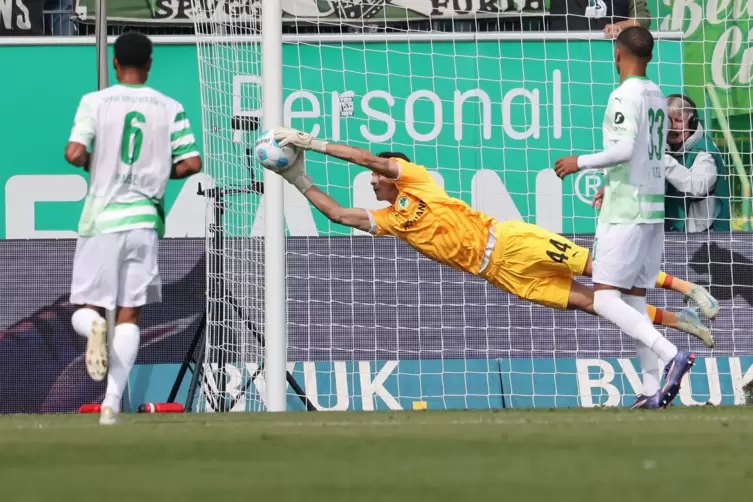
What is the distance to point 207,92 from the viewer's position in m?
9.62

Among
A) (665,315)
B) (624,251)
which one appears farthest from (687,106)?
(624,251)

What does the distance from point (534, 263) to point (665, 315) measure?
80 centimetres

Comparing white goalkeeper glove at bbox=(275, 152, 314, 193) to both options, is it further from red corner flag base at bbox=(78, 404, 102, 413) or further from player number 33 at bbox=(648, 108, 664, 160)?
red corner flag base at bbox=(78, 404, 102, 413)

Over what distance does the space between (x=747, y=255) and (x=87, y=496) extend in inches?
286

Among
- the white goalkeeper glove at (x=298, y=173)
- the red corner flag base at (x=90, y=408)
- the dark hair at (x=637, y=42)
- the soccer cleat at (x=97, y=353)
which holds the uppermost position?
the dark hair at (x=637, y=42)

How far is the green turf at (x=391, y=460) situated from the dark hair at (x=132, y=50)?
5.42 feet

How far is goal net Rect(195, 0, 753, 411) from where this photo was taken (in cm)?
962

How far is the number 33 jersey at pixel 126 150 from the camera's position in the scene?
20.3 ft

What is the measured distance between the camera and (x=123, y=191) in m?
6.19

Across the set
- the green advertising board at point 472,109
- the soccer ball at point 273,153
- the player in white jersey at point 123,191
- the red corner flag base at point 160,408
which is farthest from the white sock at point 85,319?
the green advertising board at point 472,109

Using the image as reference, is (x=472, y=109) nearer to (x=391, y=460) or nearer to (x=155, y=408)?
(x=155, y=408)

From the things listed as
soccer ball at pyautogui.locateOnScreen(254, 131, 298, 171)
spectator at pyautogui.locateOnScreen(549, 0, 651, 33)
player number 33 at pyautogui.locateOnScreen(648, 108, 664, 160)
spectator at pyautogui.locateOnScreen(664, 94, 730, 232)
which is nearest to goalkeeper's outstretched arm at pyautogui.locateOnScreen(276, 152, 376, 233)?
soccer ball at pyautogui.locateOnScreen(254, 131, 298, 171)

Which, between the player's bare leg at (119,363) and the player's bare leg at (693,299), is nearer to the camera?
the player's bare leg at (119,363)

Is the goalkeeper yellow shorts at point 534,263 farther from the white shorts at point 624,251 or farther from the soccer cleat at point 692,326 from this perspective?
the soccer cleat at point 692,326
